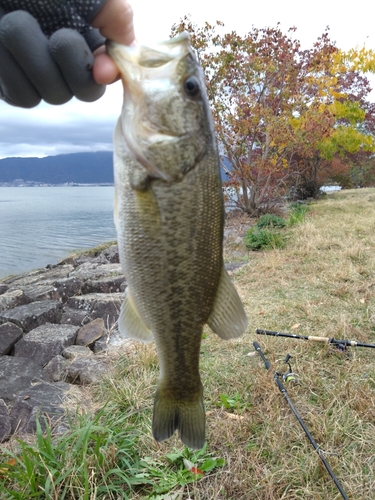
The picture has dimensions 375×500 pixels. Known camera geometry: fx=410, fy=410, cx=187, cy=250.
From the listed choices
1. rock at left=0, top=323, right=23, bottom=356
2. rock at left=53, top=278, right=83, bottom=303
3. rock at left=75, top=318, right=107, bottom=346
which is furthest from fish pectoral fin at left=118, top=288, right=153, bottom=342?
rock at left=53, top=278, right=83, bottom=303

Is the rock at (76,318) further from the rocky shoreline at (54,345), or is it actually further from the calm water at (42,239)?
the calm water at (42,239)

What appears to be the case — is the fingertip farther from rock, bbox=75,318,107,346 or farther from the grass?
rock, bbox=75,318,107,346

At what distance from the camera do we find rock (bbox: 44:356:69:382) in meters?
5.09

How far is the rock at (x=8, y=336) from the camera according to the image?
6.19 m

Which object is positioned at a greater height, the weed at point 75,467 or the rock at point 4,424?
the weed at point 75,467

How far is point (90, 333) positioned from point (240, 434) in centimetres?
338

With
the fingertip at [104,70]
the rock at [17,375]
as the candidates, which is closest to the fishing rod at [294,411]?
the rock at [17,375]

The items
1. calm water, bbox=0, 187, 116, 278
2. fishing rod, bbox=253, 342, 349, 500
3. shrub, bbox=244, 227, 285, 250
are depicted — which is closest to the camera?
fishing rod, bbox=253, 342, 349, 500

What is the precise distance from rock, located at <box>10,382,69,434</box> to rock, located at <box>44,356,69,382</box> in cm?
37

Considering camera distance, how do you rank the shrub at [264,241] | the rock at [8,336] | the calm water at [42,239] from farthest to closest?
the calm water at [42,239] < the shrub at [264,241] < the rock at [8,336]

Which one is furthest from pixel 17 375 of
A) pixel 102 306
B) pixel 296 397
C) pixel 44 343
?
pixel 296 397

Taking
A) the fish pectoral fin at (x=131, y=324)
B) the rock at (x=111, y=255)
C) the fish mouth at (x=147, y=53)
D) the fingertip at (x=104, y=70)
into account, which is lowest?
the rock at (x=111, y=255)

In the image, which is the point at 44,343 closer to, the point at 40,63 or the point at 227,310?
the point at 227,310

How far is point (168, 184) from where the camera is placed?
166 centimetres
